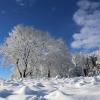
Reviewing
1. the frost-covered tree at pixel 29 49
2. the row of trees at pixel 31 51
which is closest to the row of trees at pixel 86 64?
the row of trees at pixel 31 51

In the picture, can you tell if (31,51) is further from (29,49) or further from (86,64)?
(86,64)

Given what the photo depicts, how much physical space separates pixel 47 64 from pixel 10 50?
795 centimetres

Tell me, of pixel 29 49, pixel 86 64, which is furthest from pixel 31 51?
pixel 86 64

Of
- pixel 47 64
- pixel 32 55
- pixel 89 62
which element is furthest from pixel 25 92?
pixel 89 62

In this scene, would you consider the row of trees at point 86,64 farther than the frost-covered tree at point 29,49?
Yes

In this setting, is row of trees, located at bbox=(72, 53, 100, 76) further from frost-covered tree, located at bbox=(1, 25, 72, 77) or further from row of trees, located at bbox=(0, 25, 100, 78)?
frost-covered tree, located at bbox=(1, 25, 72, 77)

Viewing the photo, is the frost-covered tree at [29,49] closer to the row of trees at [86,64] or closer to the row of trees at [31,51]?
the row of trees at [31,51]

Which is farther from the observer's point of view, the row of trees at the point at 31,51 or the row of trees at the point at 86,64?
the row of trees at the point at 86,64

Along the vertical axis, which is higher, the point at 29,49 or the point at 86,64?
the point at 86,64

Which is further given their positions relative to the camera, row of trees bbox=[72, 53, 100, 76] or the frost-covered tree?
row of trees bbox=[72, 53, 100, 76]

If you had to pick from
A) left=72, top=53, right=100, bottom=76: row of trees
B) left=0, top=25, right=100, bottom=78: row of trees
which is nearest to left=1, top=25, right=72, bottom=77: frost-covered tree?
left=0, top=25, right=100, bottom=78: row of trees

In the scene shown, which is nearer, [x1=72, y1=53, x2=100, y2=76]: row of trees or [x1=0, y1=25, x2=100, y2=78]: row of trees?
[x1=0, y1=25, x2=100, y2=78]: row of trees

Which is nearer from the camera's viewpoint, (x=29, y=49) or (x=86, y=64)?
(x=29, y=49)

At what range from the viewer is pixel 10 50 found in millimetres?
40875
